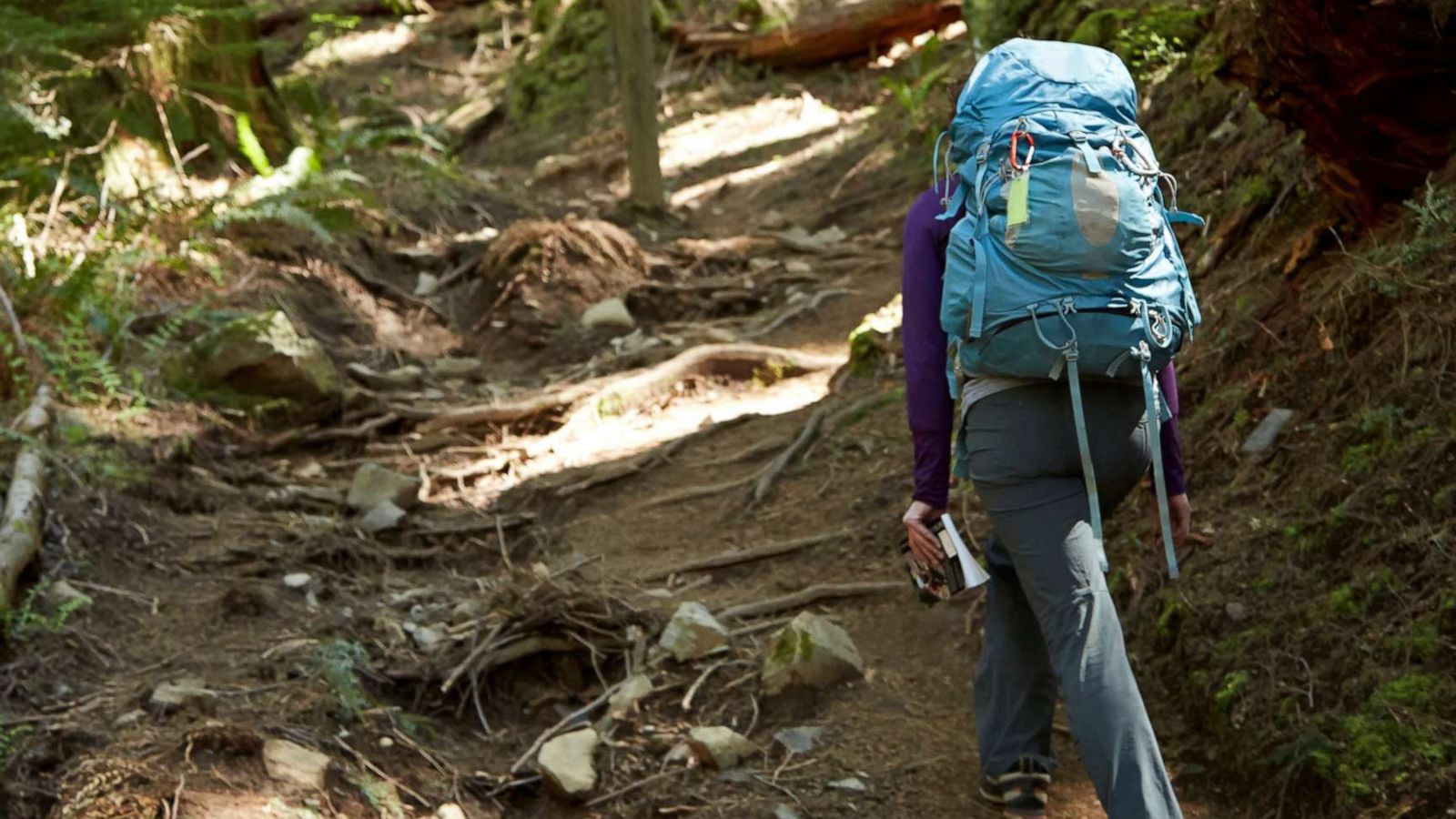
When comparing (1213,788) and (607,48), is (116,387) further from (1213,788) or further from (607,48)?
(607,48)

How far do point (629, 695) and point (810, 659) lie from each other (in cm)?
69

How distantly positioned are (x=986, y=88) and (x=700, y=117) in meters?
13.2

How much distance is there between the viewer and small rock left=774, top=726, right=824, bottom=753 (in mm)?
4555

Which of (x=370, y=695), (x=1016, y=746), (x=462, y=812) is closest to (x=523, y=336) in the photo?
(x=370, y=695)

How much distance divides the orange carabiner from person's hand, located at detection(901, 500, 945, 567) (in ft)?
2.89

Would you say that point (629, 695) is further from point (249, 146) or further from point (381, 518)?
point (249, 146)

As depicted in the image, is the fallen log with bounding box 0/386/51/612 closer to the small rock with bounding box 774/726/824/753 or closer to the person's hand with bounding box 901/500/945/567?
the small rock with bounding box 774/726/824/753

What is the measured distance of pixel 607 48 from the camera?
1770cm

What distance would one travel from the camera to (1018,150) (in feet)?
10.4

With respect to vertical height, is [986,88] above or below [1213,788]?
above

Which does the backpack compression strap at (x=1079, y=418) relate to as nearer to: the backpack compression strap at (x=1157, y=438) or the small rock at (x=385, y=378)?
the backpack compression strap at (x=1157, y=438)

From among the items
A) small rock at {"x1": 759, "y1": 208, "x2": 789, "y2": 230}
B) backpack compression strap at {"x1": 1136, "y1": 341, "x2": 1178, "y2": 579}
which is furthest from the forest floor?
small rock at {"x1": 759, "y1": 208, "x2": 789, "y2": 230}

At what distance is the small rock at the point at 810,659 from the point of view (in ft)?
16.1

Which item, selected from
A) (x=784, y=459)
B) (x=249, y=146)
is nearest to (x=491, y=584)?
(x=784, y=459)
